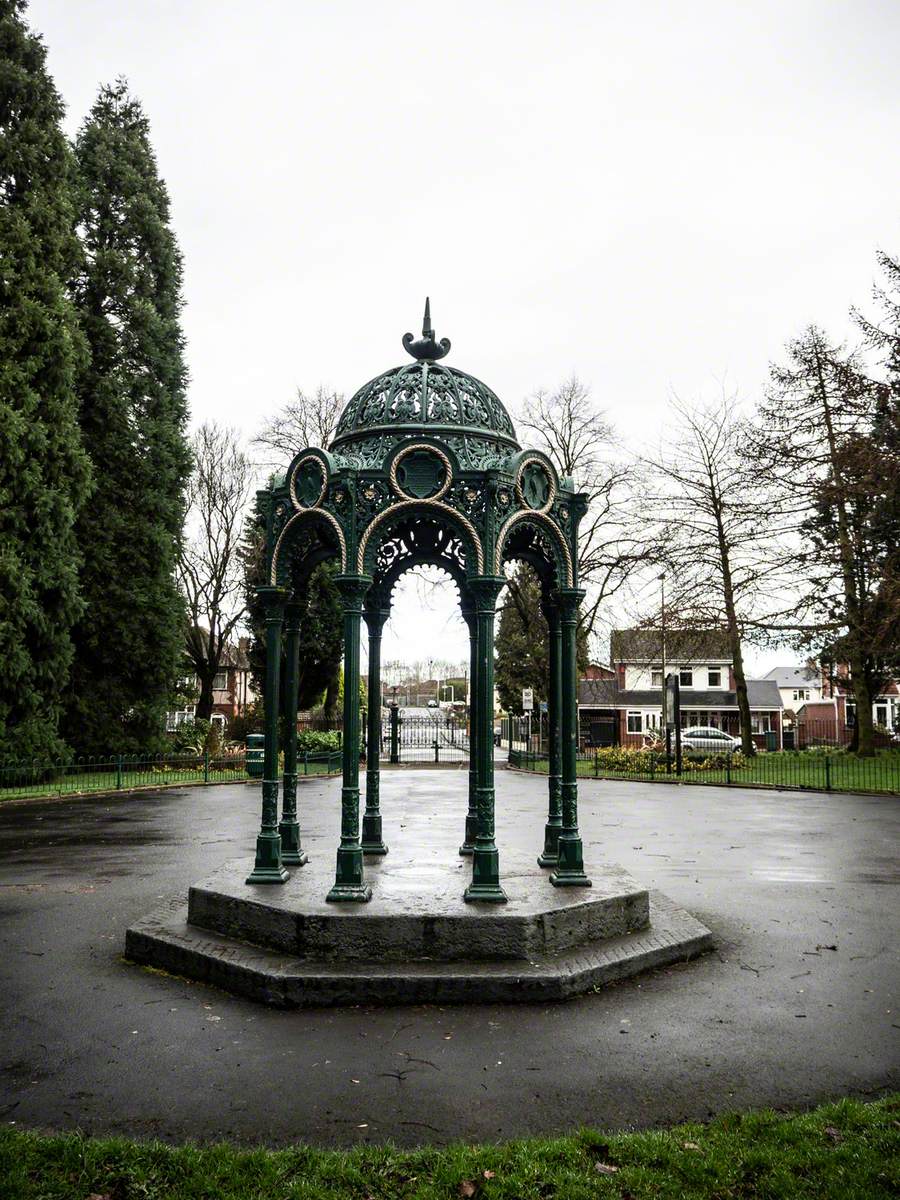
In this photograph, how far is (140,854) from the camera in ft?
38.9

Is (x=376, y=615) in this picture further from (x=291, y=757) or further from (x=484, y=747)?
(x=484, y=747)

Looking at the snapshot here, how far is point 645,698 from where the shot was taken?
182 ft

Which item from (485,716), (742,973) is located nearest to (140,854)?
(485,716)

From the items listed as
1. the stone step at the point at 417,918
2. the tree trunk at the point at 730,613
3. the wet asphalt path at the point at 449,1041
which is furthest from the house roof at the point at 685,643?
the stone step at the point at 417,918

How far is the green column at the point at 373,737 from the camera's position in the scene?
9117mm

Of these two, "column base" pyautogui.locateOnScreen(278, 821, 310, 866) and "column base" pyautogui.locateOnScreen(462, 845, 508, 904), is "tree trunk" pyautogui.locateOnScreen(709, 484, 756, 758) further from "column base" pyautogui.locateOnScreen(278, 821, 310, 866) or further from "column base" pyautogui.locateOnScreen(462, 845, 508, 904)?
"column base" pyautogui.locateOnScreen(462, 845, 508, 904)

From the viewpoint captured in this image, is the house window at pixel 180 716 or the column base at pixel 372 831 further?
the house window at pixel 180 716

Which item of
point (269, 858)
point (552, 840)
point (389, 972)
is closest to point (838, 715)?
point (552, 840)

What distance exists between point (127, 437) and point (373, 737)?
23590mm

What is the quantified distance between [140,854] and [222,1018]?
7079 millimetres

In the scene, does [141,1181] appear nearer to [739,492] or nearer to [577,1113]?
[577,1113]

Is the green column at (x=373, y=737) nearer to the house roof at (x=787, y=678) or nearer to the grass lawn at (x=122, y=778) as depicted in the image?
the grass lawn at (x=122, y=778)

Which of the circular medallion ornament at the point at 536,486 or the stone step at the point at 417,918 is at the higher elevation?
the circular medallion ornament at the point at 536,486

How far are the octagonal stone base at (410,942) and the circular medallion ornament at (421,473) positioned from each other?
3.35m
